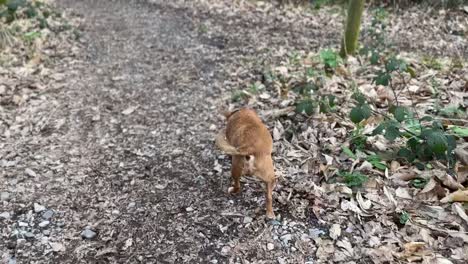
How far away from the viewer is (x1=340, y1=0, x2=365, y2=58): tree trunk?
641 centimetres

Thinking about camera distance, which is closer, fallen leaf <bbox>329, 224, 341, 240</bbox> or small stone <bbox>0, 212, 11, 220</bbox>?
fallen leaf <bbox>329, 224, 341, 240</bbox>

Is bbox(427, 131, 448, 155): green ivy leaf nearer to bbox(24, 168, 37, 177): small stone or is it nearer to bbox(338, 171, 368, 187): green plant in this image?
bbox(338, 171, 368, 187): green plant

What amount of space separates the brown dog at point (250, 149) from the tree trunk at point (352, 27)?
135 inches

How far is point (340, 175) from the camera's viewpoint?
13.1ft

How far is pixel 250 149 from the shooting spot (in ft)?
11.2

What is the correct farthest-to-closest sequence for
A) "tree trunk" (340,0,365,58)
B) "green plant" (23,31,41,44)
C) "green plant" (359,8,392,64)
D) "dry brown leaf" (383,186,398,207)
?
"green plant" (359,8,392,64) < "green plant" (23,31,41,44) < "tree trunk" (340,0,365,58) < "dry brown leaf" (383,186,398,207)

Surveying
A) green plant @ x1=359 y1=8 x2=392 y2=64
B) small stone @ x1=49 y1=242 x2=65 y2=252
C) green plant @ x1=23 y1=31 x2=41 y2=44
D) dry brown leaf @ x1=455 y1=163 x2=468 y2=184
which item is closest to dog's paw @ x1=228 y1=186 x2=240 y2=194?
small stone @ x1=49 y1=242 x2=65 y2=252

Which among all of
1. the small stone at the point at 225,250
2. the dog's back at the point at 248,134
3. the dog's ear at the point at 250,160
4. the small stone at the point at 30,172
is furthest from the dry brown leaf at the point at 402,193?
the small stone at the point at 30,172

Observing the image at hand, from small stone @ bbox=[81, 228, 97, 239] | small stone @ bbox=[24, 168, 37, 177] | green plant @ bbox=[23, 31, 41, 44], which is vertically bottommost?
small stone @ bbox=[81, 228, 97, 239]

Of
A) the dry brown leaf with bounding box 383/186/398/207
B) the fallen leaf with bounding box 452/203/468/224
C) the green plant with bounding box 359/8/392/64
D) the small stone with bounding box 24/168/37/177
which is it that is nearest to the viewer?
the fallen leaf with bounding box 452/203/468/224

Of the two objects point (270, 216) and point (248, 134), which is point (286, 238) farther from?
point (248, 134)

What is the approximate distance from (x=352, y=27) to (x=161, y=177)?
12.9 ft

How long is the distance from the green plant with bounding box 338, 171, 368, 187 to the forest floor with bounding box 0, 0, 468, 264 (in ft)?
0.31

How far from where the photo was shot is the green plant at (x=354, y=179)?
3.85 meters
